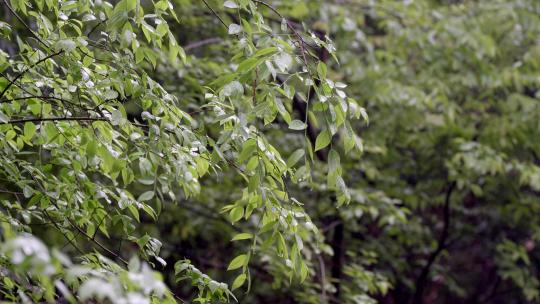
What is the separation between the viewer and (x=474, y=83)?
5.17 metres

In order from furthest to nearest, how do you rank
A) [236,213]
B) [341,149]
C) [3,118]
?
[341,149], [236,213], [3,118]

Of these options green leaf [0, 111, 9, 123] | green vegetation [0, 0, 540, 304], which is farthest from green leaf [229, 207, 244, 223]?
green leaf [0, 111, 9, 123]

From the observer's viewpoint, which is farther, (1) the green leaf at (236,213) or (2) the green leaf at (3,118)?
(1) the green leaf at (236,213)

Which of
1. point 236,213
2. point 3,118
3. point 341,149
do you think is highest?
point 3,118

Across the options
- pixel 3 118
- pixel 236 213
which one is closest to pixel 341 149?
pixel 236 213

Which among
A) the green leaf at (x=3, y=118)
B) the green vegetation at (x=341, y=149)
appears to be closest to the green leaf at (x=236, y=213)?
the green vegetation at (x=341, y=149)

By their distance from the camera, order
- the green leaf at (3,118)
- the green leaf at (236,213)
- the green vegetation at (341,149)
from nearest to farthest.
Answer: the green leaf at (3,118), the green leaf at (236,213), the green vegetation at (341,149)

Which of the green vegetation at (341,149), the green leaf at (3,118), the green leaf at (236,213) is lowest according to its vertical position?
the green vegetation at (341,149)

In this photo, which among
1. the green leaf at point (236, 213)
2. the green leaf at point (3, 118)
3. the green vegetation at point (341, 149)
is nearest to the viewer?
the green leaf at point (3, 118)

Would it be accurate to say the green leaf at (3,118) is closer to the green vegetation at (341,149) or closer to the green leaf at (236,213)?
the green vegetation at (341,149)

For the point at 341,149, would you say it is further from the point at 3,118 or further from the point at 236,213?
the point at 3,118

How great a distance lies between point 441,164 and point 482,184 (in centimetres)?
59

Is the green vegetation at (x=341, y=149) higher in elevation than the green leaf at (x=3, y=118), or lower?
lower

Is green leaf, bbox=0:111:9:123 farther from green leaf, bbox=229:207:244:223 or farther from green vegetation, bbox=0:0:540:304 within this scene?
green leaf, bbox=229:207:244:223
